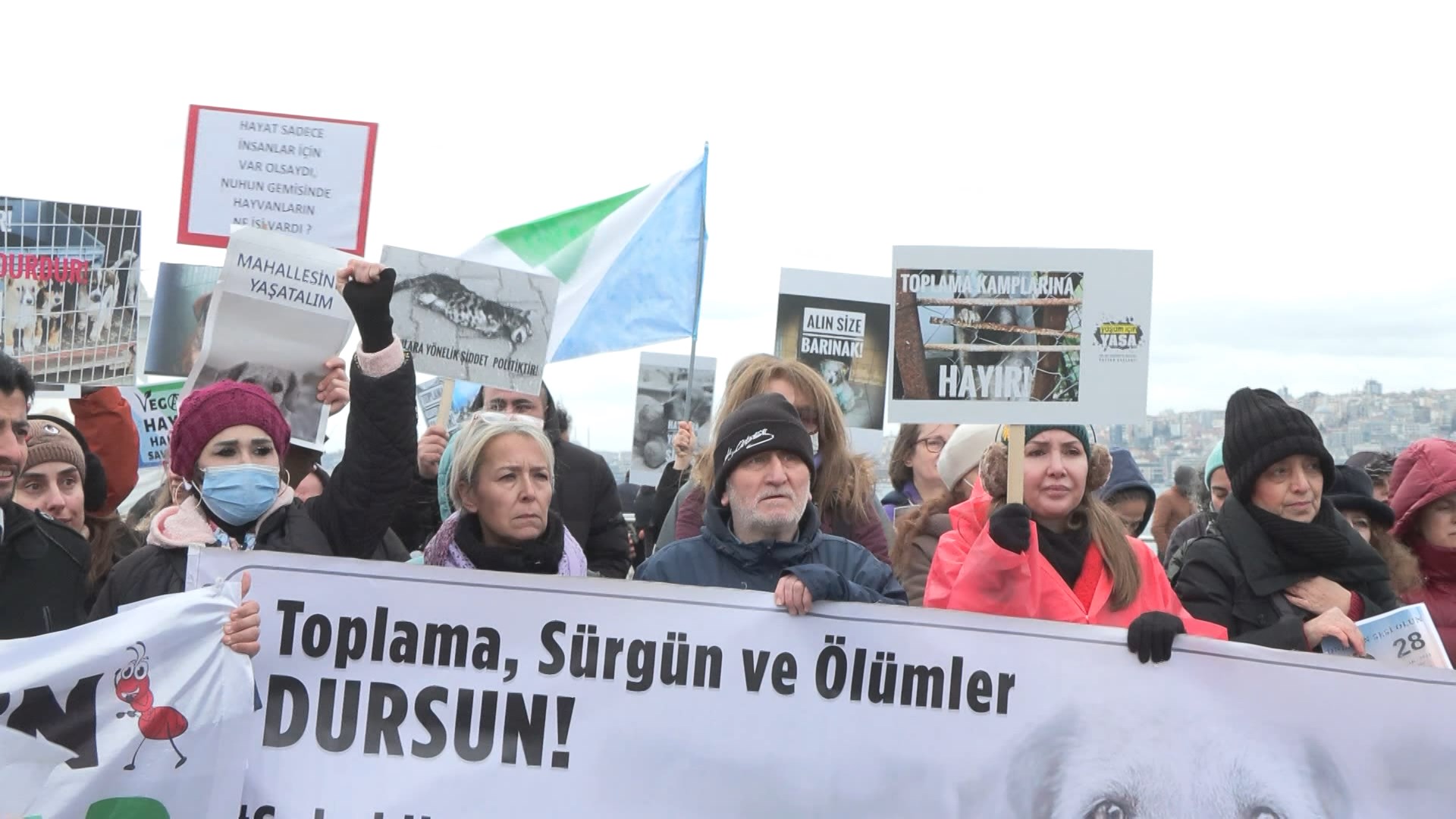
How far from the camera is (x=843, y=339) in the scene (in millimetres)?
7316

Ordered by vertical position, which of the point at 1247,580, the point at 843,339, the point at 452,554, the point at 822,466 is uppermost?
the point at 843,339

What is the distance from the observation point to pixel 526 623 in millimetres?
3588

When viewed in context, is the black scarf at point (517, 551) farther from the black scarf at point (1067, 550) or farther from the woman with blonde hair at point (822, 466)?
the black scarf at point (1067, 550)

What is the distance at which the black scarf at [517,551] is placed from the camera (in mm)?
3988

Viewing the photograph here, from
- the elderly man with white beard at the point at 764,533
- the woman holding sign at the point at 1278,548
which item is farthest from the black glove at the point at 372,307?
the woman holding sign at the point at 1278,548

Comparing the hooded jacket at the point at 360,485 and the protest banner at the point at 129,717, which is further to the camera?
the hooded jacket at the point at 360,485

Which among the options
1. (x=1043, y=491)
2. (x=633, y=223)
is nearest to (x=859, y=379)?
(x=633, y=223)

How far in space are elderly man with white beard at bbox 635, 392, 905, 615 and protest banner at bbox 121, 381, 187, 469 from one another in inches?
140

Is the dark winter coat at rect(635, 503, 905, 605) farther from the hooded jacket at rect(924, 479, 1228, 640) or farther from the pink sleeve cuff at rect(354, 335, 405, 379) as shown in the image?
the pink sleeve cuff at rect(354, 335, 405, 379)

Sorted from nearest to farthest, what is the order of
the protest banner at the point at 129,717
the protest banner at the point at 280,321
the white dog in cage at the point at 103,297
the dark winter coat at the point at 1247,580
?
the protest banner at the point at 129,717, the dark winter coat at the point at 1247,580, the protest banner at the point at 280,321, the white dog in cage at the point at 103,297

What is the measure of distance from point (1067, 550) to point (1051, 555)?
0.05 metres

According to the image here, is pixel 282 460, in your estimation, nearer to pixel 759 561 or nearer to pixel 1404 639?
pixel 759 561

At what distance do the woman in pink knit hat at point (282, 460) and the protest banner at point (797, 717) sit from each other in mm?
218

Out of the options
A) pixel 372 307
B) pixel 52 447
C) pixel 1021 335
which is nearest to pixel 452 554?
pixel 372 307
